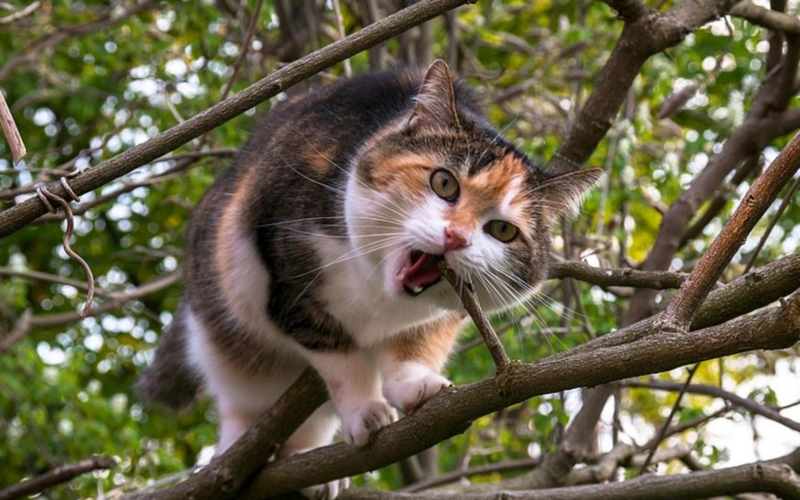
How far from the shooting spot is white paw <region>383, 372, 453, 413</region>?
119 inches

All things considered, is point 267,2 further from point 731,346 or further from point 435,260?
point 731,346

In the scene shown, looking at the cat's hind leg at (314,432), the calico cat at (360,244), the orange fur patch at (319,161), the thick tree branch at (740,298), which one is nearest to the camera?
the thick tree branch at (740,298)

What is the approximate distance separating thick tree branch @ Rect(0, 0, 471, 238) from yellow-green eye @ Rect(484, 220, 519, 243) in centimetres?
79

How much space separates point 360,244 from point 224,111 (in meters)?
0.85

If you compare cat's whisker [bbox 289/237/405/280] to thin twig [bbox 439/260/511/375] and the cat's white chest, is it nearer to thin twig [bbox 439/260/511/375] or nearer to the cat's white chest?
the cat's white chest

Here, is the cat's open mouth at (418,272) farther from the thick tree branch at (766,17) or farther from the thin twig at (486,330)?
the thick tree branch at (766,17)

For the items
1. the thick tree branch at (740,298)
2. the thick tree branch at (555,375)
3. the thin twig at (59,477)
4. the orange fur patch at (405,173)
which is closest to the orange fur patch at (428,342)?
the thick tree branch at (555,375)

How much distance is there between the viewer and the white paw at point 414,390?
3021mm

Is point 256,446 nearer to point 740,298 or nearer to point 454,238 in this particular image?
point 454,238

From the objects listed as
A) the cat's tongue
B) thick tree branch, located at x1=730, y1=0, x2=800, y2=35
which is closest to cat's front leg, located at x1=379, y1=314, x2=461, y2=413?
the cat's tongue

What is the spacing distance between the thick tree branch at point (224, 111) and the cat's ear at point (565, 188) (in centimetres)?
96

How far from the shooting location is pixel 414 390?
305 cm

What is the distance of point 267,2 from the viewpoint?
15.3 feet

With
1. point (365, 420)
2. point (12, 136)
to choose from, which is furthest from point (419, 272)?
point (12, 136)
